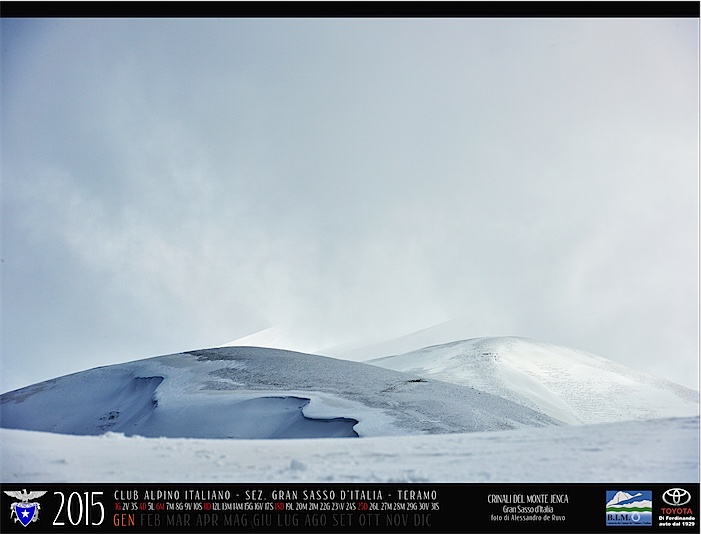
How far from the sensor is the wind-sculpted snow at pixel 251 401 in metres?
9.55

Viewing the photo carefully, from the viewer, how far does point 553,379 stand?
17.0 meters

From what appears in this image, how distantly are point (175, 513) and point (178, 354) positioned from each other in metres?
10.3

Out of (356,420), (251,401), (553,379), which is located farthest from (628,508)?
(553,379)

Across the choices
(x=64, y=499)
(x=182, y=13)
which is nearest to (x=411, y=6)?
(x=182, y=13)

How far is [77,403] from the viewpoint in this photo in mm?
12633

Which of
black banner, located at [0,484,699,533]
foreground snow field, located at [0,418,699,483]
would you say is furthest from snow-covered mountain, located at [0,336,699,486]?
black banner, located at [0,484,699,533]

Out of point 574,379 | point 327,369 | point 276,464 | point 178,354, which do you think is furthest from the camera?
point 574,379

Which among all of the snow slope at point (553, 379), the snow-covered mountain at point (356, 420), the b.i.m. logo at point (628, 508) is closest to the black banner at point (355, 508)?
the b.i.m. logo at point (628, 508)

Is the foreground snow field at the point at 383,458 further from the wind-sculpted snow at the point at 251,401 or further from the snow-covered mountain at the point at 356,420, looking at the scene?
the wind-sculpted snow at the point at 251,401

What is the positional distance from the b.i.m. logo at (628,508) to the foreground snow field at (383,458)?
0.41 ft

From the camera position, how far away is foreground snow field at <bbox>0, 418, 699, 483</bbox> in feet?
14.9

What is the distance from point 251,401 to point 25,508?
19.2 ft

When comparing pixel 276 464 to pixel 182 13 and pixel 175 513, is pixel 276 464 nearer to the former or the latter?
pixel 175 513

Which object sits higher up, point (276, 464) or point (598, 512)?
point (276, 464)
